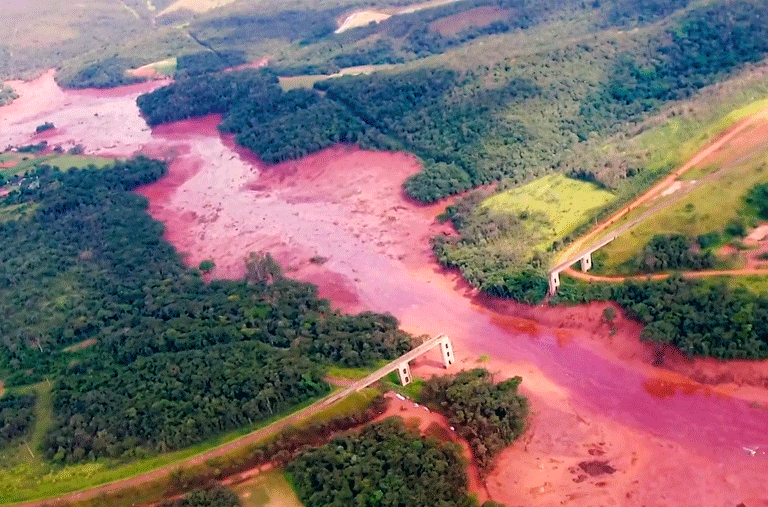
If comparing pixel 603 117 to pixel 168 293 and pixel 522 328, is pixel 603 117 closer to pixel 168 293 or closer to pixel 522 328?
pixel 522 328

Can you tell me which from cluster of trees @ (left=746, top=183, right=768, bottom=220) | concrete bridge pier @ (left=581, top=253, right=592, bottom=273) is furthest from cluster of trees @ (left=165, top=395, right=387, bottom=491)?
cluster of trees @ (left=746, top=183, right=768, bottom=220)

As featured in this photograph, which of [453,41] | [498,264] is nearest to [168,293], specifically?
[498,264]

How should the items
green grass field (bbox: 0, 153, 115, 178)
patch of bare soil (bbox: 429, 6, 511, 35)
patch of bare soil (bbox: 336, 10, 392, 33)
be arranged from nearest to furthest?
green grass field (bbox: 0, 153, 115, 178) < patch of bare soil (bbox: 429, 6, 511, 35) < patch of bare soil (bbox: 336, 10, 392, 33)

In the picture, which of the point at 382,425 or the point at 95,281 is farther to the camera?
the point at 95,281

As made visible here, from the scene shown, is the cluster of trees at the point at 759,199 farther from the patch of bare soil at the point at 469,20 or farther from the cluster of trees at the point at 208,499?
the patch of bare soil at the point at 469,20

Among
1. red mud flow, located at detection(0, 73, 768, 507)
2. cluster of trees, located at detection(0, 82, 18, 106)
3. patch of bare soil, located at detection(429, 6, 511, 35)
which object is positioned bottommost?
red mud flow, located at detection(0, 73, 768, 507)

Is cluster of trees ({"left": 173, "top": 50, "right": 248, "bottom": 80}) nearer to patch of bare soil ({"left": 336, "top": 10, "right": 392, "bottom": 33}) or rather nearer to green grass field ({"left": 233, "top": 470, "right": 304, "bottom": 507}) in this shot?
patch of bare soil ({"left": 336, "top": 10, "right": 392, "bottom": 33})

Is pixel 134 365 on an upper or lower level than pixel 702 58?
lower
